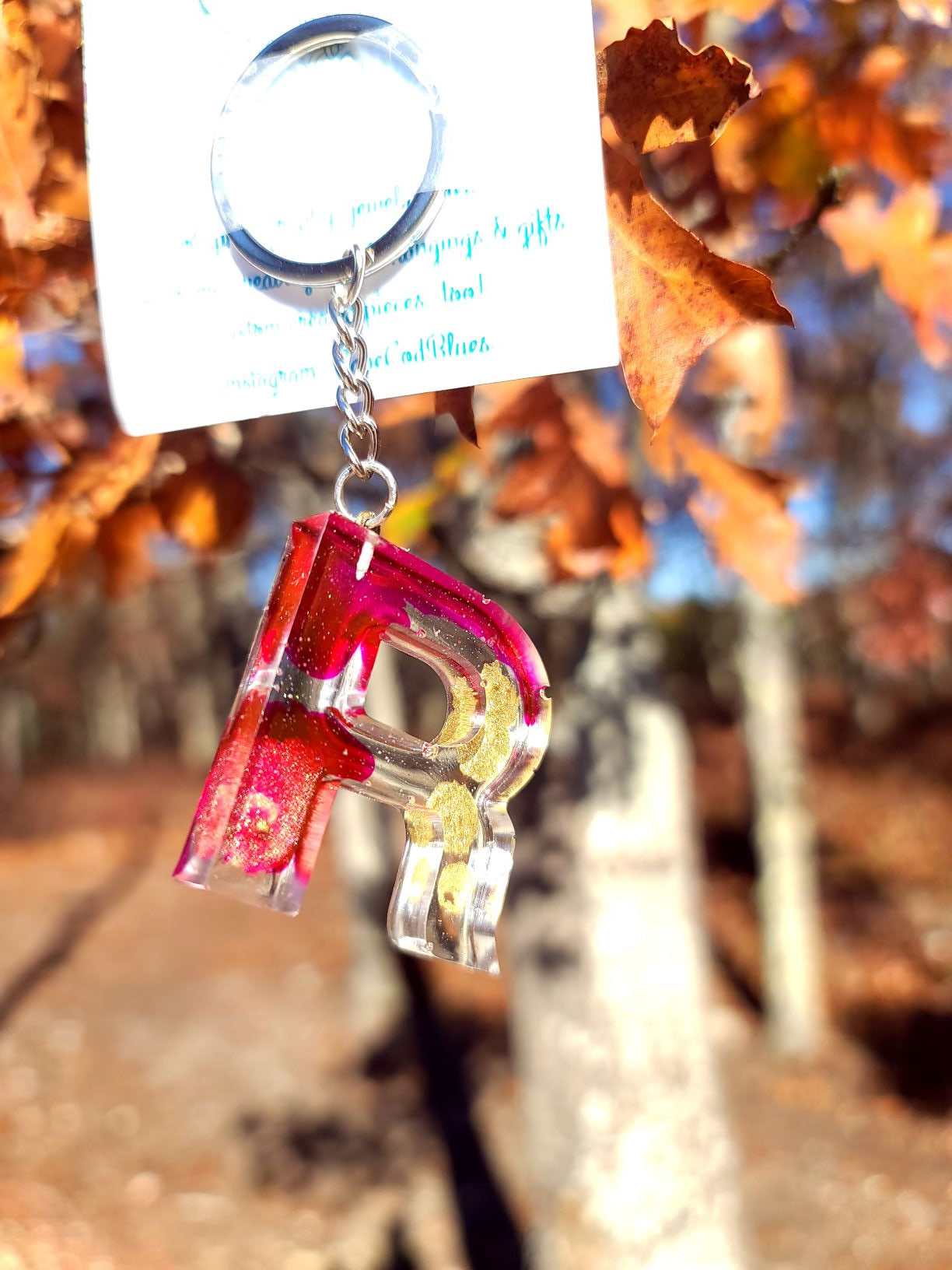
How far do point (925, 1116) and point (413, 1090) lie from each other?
3260 mm

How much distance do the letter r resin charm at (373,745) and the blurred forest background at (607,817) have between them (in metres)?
0.21

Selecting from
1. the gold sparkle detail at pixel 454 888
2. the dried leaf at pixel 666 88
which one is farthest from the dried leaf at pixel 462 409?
the gold sparkle detail at pixel 454 888

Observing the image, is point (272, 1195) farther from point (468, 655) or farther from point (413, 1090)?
point (468, 655)

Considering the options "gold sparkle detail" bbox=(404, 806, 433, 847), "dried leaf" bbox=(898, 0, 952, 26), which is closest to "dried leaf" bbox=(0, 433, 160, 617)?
"gold sparkle detail" bbox=(404, 806, 433, 847)

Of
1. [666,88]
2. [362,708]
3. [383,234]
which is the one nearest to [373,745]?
[362,708]

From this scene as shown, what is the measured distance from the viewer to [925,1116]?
633 centimetres

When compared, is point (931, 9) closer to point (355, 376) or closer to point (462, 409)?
point (462, 409)

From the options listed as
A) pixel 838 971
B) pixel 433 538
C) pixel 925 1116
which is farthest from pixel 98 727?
pixel 433 538

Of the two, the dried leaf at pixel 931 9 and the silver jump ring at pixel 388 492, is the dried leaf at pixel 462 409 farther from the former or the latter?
the dried leaf at pixel 931 9

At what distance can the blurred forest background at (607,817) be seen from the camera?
1517mm

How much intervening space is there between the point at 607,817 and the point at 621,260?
2128 mm

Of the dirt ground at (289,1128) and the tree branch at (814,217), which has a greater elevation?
the tree branch at (814,217)

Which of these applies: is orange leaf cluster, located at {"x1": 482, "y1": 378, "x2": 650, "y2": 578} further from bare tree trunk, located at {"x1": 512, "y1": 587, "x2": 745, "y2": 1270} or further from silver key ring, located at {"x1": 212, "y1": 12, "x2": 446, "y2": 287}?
bare tree trunk, located at {"x1": 512, "y1": 587, "x2": 745, "y2": 1270}

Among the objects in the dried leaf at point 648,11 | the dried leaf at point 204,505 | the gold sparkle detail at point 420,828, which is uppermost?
the dried leaf at point 648,11
